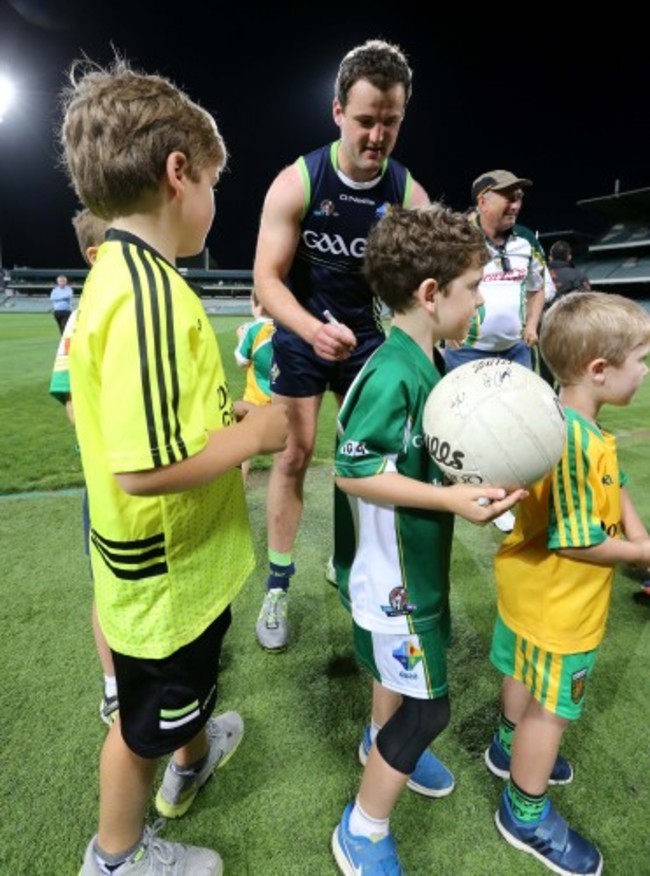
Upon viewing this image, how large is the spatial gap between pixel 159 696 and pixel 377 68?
7.70ft

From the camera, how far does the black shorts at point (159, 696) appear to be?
1.25 meters

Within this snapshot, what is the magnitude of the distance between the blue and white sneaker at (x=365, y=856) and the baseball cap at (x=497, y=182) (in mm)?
3843

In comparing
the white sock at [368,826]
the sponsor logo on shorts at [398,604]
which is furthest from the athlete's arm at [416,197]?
→ the white sock at [368,826]

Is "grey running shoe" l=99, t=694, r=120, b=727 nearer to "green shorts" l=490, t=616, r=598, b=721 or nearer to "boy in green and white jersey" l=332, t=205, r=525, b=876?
"boy in green and white jersey" l=332, t=205, r=525, b=876

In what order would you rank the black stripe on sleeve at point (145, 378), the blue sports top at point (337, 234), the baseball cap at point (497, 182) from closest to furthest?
the black stripe on sleeve at point (145, 378), the blue sports top at point (337, 234), the baseball cap at point (497, 182)

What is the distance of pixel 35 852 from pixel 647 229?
44882 mm

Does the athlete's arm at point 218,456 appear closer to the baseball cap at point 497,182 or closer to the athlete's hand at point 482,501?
the athlete's hand at point 482,501

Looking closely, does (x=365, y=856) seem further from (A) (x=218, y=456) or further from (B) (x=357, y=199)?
(B) (x=357, y=199)

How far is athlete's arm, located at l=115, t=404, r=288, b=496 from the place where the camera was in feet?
3.38

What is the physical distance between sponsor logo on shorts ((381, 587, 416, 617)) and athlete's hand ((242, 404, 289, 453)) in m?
0.50

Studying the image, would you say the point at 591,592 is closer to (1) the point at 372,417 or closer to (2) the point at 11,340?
(1) the point at 372,417

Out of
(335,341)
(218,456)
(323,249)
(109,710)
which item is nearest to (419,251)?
(335,341)

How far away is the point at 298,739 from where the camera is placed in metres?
1.99

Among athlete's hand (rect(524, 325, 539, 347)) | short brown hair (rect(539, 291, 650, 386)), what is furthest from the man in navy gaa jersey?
athlete's hand (rect(524, 325, 539, 347))
